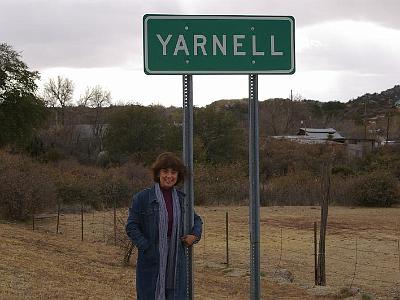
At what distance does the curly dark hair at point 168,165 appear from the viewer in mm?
3797

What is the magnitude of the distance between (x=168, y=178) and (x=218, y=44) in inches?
35.1

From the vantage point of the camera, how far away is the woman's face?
382cm

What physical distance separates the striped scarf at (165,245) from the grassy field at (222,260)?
3980 millimetres

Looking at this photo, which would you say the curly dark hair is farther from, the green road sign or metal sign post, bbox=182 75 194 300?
the green road sign

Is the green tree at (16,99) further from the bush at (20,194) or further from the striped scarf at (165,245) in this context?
the striped scarf at (165,245)

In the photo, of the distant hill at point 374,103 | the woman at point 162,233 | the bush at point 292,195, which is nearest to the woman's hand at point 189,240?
the woman at point 162,233

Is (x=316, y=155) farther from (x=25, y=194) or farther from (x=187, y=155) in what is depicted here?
(x=187, y=155)

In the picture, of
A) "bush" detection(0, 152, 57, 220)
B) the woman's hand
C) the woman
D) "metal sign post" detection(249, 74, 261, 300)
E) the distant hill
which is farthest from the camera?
the distant hill

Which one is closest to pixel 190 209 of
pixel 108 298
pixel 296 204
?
pixel 108 298

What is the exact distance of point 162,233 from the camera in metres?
3.77

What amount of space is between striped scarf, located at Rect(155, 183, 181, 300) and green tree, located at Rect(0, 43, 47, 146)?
3208cm

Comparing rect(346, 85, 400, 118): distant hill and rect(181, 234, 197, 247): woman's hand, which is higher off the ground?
rect(346, 85, 400, 118): distant hill

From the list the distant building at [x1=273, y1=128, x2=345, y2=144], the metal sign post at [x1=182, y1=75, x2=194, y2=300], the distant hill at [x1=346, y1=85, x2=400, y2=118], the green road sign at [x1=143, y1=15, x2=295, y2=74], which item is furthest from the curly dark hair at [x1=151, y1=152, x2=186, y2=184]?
the distant hill at [x1=346, y1=85, x2=400, y2=118]

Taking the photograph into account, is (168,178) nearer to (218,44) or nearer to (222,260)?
(218,44)
